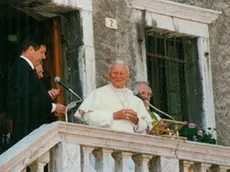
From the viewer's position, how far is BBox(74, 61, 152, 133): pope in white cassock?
447 inches

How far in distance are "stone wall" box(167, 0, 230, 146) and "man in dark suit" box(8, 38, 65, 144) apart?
12.5ft

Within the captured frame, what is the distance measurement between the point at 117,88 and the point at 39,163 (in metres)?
1.72

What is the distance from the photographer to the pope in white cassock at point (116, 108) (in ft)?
37.2

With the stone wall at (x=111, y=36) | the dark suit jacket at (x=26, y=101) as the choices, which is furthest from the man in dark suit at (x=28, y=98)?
the stone wall at (x=111, y=36)

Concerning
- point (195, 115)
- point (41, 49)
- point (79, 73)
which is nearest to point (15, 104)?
point (41, 49)

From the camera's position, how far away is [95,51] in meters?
13.7

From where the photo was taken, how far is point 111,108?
38.1 feet

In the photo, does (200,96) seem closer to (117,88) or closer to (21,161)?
(117,88)

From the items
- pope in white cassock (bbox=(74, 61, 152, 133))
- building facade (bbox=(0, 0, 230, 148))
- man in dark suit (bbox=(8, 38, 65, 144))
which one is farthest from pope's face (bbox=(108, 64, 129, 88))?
building facade (bbox=(0, 0, 230, 148))

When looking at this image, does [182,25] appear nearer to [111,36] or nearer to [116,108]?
[111,36]

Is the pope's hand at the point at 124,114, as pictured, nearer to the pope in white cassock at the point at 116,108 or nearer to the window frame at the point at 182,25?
the pope in white cassock at the point at 116,108

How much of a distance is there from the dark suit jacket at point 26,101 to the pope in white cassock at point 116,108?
35 cm

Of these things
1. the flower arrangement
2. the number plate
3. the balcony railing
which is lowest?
Answer: the balcony railing

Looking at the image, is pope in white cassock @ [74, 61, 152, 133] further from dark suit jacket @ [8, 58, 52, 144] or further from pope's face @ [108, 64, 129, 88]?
dark suit jacket @ [8, 58, 52, 144]
